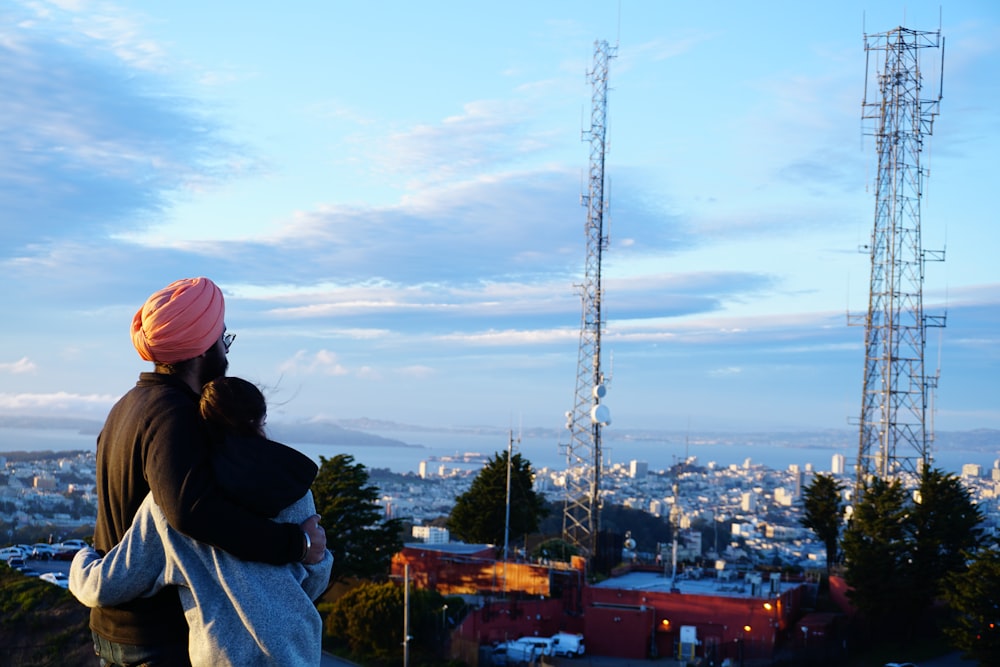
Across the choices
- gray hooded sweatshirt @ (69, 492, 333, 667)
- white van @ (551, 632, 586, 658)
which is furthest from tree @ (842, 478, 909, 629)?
gray hooded sweatshirt @ (69, 492, 333, 667)

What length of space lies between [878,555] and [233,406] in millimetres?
18518

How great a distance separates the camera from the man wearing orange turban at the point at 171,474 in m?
1.83

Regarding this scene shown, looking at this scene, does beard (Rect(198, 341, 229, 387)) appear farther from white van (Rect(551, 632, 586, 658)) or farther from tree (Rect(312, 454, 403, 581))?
tree (Rect(312, 454, 403, 581))

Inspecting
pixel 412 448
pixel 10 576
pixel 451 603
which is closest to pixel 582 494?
pixel 451 603

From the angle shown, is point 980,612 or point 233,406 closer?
point 233,406

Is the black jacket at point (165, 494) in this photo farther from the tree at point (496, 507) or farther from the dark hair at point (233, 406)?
the tree at point (496, 507)

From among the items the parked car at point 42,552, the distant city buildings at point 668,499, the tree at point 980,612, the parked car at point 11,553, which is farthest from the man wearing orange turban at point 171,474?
the parked car at point 42,552

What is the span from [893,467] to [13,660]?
19903 mm

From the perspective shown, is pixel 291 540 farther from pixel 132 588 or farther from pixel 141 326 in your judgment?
pixel 141 326

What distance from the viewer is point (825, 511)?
79.7 feet

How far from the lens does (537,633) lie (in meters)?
18.4

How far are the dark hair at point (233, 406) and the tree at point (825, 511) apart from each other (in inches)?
937

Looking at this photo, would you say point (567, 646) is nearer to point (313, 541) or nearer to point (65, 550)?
point (65, 550)

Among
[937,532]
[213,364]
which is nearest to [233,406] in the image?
[213,364]
